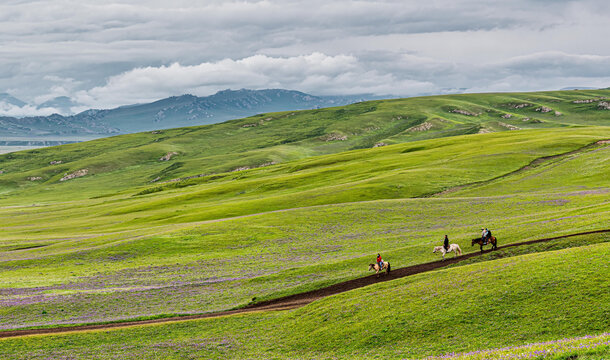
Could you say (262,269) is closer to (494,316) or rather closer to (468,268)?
(468,268)

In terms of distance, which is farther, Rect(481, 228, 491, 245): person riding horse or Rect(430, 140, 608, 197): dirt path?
Rect(430, 140, 608, 197): dirt path

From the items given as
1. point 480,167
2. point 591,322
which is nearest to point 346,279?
point 591,322

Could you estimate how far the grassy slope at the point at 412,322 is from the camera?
2798cm

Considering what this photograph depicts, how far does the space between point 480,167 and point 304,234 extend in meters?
70.5

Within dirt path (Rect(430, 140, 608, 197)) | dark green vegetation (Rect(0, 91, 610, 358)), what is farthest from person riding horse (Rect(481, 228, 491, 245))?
dirt path (Rect(430, 140, 608, 197))

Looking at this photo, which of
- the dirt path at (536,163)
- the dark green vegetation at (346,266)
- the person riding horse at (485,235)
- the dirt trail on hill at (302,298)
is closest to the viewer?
the dark green vegetation at (346,266)

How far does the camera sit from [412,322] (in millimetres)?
32562

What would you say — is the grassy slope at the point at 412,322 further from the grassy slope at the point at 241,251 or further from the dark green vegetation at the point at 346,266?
the grassy slope at the point at 241,251

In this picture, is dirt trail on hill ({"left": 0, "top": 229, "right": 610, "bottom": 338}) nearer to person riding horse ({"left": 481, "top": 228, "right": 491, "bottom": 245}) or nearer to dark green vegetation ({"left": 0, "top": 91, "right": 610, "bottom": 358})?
person riding horse ({"left": 481, "top": 228, "right": 491, "bottom": 245})

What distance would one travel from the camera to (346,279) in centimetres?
4919

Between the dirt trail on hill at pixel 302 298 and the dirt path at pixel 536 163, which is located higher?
the dirt path at pixel 536 163

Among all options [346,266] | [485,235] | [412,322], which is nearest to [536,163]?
[485,235]

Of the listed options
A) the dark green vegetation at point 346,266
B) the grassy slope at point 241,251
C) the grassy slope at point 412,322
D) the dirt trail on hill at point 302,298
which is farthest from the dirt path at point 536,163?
the grassy slope at point 412,322

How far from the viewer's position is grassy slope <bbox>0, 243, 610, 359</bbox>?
28.0 m
